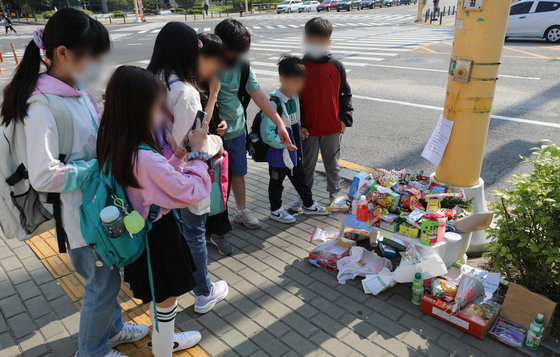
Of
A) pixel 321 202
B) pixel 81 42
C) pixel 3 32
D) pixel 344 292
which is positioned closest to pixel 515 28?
pixel 321 202

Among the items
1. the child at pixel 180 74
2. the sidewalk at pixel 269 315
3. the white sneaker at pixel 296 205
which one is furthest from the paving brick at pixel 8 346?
the white sneaker at pixel 296 205

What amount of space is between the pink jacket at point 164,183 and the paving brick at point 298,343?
124 cm

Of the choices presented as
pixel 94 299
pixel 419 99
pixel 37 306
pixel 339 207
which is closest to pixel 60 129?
pixel 94 299

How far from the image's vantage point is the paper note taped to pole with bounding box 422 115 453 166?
10.8ft

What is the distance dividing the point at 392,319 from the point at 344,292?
43 centimetres

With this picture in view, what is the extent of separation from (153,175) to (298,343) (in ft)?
4.97

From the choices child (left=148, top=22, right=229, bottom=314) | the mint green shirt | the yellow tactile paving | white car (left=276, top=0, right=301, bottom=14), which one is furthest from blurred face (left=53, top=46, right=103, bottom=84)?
white car (left=276, top=0, right=301, bottom=14)

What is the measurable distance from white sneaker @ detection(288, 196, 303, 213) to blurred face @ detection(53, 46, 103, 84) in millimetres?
2695

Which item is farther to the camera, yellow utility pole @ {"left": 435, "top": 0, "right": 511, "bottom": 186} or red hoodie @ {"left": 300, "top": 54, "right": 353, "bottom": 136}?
red hoodie @ {"left": 300, "top": 54, "right": 353, "bottom": 136}

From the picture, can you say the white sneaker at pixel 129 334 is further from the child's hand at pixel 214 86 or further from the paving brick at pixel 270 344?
the child's hand at pixel 214 86

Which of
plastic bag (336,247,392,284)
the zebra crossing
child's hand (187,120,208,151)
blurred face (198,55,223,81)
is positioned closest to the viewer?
child's hand (187,120,208,151)

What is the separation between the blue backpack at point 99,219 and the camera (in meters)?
1.90

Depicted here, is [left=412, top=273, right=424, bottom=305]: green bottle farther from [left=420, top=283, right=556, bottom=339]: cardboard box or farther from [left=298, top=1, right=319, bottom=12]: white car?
[left=298, top=1, right=319, bottom=12]: white car

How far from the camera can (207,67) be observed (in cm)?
280
